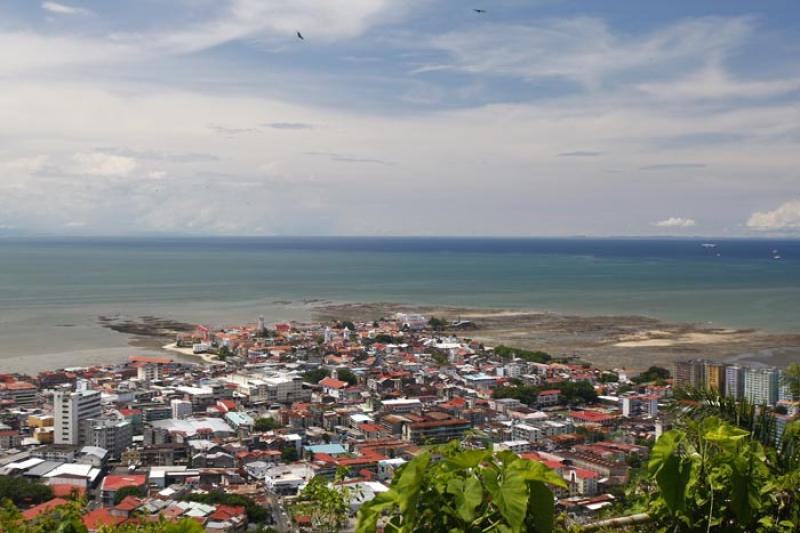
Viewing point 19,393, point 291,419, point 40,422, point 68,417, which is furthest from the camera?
point 19,393

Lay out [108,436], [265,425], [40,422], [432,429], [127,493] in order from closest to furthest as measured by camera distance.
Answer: [127,493], [108,436], [432,429], [40,422], [265,425]

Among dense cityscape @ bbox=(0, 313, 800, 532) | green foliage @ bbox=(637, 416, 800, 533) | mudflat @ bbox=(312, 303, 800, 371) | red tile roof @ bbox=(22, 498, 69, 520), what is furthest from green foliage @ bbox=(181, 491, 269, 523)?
mudflat @ bbox=(312, 303, 800, 371)

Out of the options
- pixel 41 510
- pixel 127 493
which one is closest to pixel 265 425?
Answer: pixel 127 493

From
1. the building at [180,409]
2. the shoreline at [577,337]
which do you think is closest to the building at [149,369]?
the shoreline at [577,337]

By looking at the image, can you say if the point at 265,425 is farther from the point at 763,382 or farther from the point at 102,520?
the point at 102,520

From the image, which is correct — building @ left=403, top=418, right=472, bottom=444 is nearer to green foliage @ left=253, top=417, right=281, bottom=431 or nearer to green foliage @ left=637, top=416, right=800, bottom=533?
green foliage @ left=253, top=417, right=281, bottom=431

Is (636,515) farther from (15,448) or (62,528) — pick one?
(15,448)
